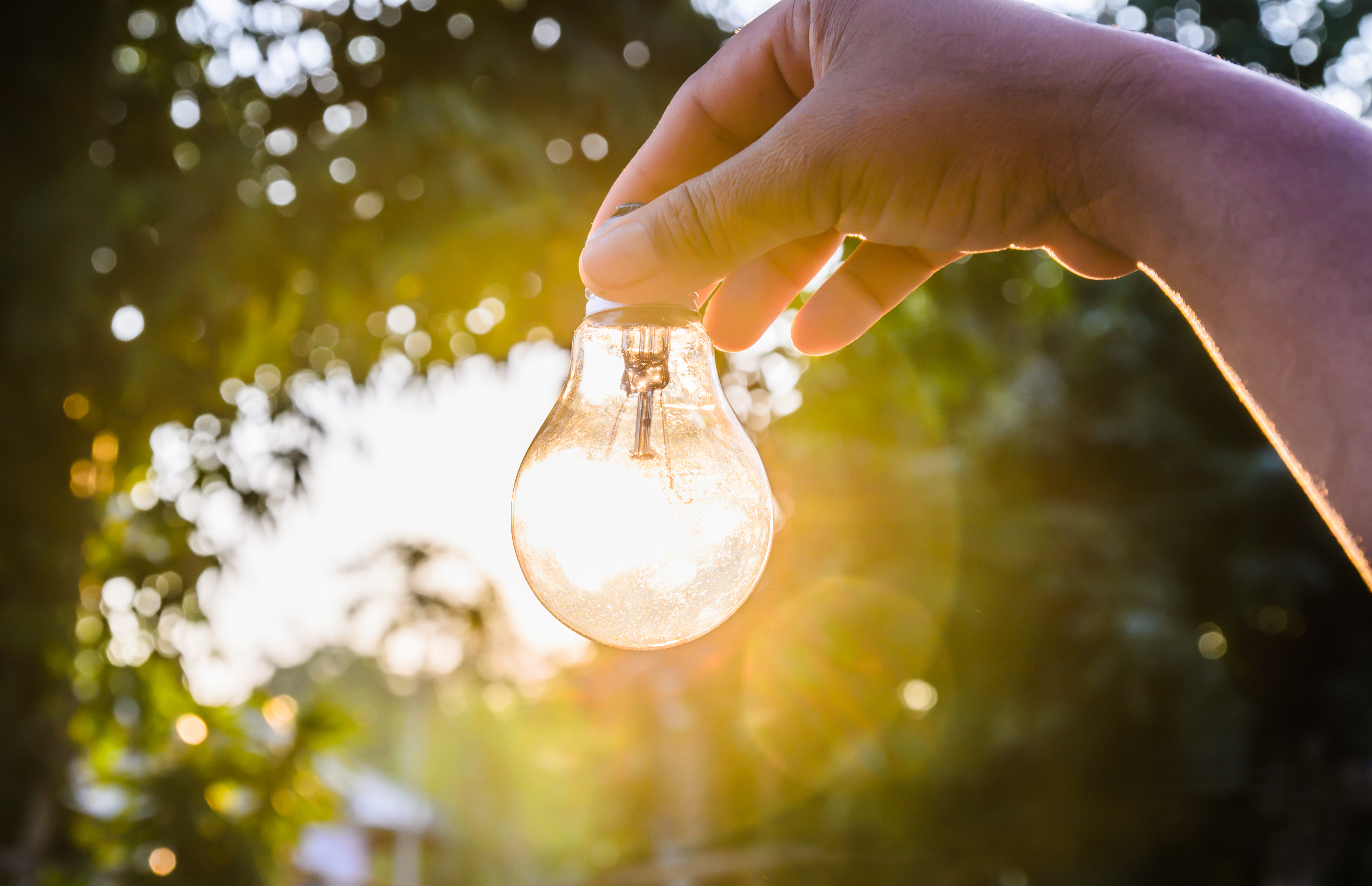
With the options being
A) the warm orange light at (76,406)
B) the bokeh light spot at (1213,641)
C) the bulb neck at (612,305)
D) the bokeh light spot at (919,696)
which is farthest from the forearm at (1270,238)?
the bokeh light spot at (1213,641)

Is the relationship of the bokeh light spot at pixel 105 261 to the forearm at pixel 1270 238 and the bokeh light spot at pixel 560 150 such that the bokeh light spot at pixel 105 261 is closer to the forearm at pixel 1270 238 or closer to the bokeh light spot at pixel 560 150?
the bokeh light spot at pixel 560 150

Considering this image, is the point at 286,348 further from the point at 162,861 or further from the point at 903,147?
the point at 903,147

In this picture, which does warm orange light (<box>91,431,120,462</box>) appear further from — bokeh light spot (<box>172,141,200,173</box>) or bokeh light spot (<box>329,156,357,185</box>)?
bokeh light spot (<box>329,156,357,185</box>)

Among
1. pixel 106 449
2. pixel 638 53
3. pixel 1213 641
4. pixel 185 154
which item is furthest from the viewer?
pixel 1213 641

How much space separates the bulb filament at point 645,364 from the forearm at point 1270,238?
1.26ft

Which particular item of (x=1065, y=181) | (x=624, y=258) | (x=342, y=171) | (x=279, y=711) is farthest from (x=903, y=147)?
(x=279, y=711)

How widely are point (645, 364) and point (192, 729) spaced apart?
3183 millimetres

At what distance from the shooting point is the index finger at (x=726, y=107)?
2.90 ft

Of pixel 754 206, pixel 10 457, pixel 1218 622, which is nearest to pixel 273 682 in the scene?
pixel 10 457

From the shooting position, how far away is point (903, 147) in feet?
2.39

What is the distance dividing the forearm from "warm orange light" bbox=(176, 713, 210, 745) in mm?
3463

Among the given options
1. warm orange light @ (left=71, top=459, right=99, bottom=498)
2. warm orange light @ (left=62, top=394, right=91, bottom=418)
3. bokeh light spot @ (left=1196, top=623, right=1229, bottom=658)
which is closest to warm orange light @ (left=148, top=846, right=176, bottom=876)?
warm orange light @ (left=71, top=459, right=99, bottom=498)

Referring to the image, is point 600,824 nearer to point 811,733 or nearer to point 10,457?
point 811,733

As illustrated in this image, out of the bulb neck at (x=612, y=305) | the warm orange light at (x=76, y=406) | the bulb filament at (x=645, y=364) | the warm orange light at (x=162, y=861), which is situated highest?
the warm orange light at (x=76, y=406)
